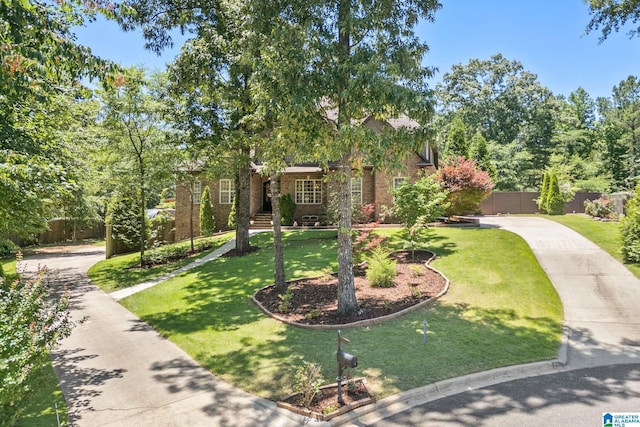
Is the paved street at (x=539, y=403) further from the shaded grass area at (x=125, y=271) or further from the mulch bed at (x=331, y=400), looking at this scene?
the shaded grass area at (x=125, y=271)

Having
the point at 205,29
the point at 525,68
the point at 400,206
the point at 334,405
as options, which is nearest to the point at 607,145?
the point at 525,68

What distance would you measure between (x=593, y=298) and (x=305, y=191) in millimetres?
17097

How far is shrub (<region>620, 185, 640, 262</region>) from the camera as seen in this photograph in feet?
38.1

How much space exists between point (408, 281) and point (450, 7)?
780 centimetres

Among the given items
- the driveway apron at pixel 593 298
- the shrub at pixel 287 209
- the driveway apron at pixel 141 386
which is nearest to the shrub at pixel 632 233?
the driveway apron at pixel 593 298

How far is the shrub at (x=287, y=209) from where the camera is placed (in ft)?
75.9

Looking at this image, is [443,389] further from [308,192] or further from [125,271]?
[308,192]

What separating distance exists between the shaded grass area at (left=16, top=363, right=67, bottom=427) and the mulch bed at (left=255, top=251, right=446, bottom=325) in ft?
15.3

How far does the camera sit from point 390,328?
27.0 feet

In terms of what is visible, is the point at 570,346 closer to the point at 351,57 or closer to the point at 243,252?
the point at 351,57

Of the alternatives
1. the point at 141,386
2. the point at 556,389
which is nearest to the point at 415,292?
the point at 556,389

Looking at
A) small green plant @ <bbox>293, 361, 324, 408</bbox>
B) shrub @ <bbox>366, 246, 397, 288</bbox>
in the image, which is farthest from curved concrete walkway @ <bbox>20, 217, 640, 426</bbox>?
shrub @ <bbox>366, 246, 397, 288</bbox>

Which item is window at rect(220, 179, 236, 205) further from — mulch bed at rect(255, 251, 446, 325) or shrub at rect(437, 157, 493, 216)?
mulch bed at rect(255, 251, 446, 325)

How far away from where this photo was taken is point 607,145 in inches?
1540
